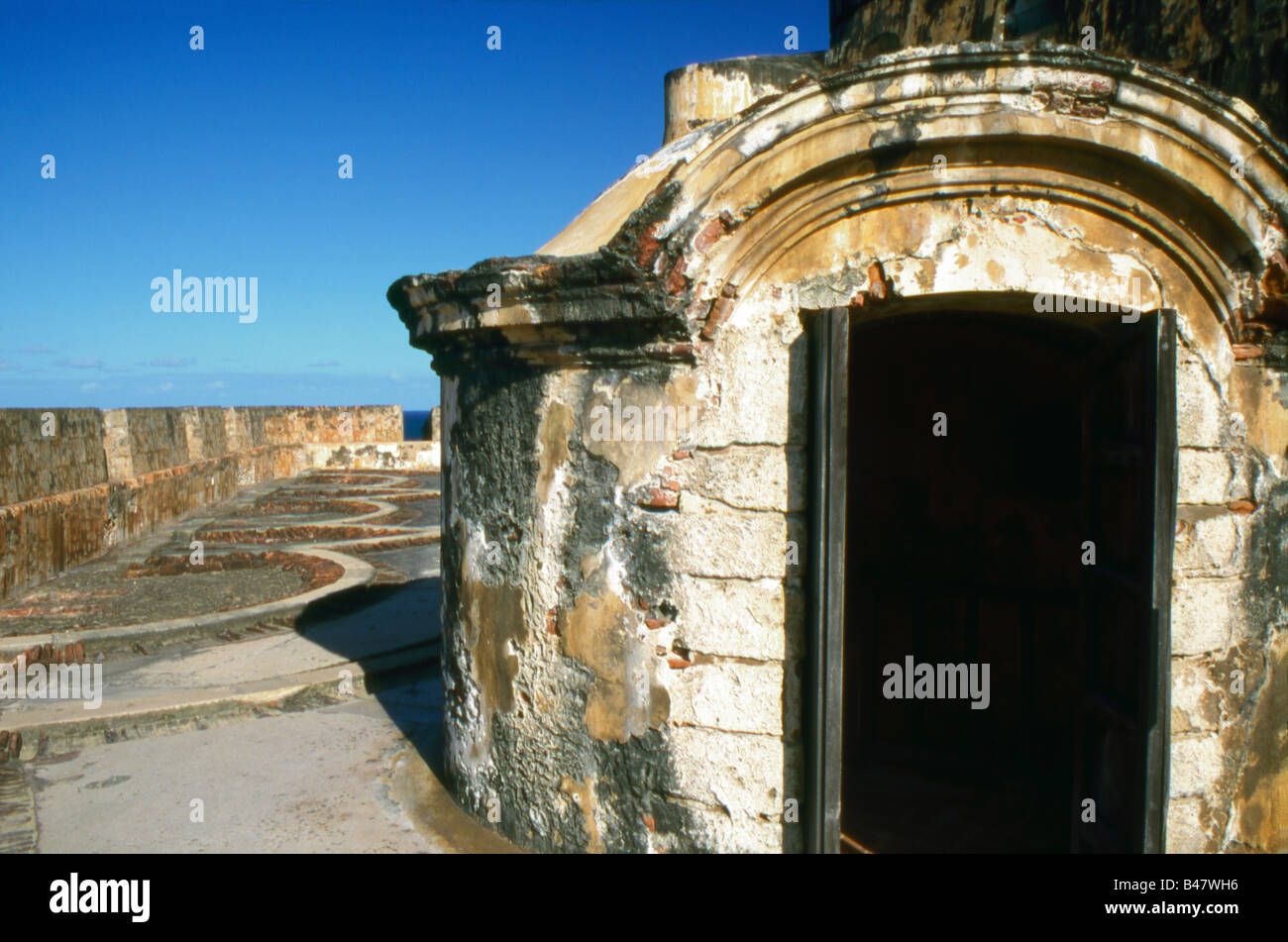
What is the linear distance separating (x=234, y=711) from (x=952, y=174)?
4.71 m

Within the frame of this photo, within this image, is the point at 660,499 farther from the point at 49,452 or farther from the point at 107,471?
the point at 107,471

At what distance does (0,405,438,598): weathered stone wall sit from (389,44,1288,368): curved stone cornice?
712 cm

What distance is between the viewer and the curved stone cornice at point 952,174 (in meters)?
3.13

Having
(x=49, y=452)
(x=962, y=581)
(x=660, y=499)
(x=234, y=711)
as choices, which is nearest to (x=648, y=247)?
(x=660, y=499)

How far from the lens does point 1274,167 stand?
10.5 ft

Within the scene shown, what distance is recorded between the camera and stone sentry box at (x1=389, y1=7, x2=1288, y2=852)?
125 inches

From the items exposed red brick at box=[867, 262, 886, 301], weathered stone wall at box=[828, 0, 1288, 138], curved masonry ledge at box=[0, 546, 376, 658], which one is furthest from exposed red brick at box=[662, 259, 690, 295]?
curved masonry ledge at box=[0, 546, 376, 658]

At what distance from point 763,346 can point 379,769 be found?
2.87 meters

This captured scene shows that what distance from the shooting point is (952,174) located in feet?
10.7

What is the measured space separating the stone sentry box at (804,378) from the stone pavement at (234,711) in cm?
109

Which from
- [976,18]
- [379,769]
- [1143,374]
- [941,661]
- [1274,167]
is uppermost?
[976,18]

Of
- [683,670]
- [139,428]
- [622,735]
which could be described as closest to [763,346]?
[683,670]

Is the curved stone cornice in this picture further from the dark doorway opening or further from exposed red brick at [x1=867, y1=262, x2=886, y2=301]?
the dark doorway opening
